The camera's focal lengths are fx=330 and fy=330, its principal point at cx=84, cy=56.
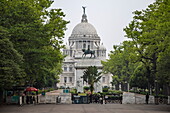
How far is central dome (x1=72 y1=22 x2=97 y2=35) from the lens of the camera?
187m

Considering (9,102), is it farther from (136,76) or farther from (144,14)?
(136,76)

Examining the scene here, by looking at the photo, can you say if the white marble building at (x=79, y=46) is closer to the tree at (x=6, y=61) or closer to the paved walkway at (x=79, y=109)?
the paved walkway at (x=79, y=109)

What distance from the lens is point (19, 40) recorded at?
39625mm

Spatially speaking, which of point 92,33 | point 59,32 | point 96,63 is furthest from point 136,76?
point 92,33

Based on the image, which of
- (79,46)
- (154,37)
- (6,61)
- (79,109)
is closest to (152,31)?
(154,37)

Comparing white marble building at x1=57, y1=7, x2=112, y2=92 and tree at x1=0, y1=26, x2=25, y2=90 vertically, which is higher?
white marble building at x1=57, y1=7, x2=112, y2=92

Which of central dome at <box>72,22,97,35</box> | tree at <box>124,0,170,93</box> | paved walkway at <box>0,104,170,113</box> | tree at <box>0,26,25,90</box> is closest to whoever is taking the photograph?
tree at <box>0,26,25,90</box>

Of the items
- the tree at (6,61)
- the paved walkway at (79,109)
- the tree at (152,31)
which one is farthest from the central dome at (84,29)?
the tree at (6,61)

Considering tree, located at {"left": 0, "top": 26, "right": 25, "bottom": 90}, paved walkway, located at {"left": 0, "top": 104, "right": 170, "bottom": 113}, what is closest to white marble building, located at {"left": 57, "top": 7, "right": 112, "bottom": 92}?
paved walkway, located at {"left": 0, "top": 104, "right": 170, "bottom": 113}

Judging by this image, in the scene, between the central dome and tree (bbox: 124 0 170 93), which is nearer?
tree (bbox: 124 0 170 93)

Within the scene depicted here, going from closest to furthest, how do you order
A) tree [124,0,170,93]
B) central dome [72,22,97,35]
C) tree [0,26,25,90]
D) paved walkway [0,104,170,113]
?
1. tree [0,26,25,90]
2. paved walkway [0,104,170,113]
3. tree [124,0,170,93]
4. central dome [72,22,97,35]

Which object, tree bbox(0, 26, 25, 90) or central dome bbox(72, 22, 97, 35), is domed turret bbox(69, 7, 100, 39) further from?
tree bbox(0, 26, 25, 90)

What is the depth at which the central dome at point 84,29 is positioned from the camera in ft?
613

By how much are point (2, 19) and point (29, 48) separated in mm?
5096
